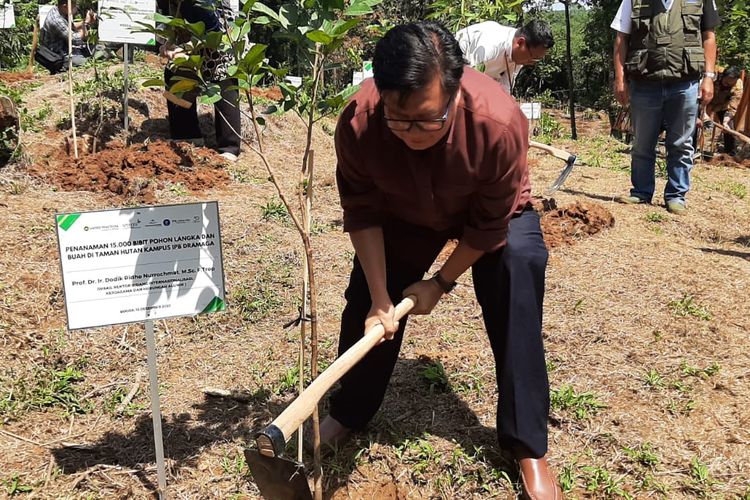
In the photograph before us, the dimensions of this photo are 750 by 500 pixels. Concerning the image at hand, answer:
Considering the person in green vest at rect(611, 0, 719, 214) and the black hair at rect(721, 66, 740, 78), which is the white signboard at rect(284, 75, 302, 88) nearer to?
the person in green vest at rect(611, 0, 719, 214)

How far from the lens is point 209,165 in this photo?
5629mm

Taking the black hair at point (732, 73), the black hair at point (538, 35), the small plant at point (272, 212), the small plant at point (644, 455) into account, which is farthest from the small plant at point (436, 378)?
the black hair at point (732, 73)

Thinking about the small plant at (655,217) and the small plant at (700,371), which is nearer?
the small plant at (700,371)

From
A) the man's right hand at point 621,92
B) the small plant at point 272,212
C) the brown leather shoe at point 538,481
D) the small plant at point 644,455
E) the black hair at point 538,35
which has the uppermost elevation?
the black hair at point 538,35

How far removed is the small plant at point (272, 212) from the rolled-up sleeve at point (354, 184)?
2692 mm

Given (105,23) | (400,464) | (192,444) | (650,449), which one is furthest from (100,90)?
(650,449)

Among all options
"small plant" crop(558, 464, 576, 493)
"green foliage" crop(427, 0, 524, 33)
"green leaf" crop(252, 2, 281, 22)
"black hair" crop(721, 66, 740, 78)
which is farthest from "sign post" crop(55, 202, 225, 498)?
"black hair" crop(721, 66, 740, 78)

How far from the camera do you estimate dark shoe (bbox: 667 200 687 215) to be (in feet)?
17.0

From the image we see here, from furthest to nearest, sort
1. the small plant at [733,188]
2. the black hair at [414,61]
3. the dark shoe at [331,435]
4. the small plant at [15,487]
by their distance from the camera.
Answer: the small plant at [733,188], the dark shoe at [331,435], the small plant at [15,487], the black hair at [414,61]

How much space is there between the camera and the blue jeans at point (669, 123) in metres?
4.85

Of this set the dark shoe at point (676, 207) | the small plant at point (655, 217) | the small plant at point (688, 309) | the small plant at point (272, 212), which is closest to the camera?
the small plant at point (688, 309)

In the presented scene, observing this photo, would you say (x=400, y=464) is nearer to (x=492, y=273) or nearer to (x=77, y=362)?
(x=492, y=273)

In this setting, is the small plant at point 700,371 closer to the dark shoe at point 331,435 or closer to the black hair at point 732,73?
the dark shoe at point 331,435

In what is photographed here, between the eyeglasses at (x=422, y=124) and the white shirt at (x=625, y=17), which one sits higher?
the white shirt at (x=625, y=17)
